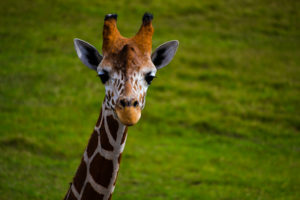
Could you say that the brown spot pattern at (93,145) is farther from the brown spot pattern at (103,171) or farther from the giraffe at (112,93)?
the brown spot pattern at (103,171)

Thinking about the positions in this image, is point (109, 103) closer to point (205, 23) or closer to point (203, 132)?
point (203, 132)

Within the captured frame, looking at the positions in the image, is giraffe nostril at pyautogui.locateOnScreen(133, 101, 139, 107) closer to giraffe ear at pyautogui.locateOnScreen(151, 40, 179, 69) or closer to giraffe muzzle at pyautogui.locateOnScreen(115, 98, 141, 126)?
giraffe muzzle at pyautogui.locateOnScreen(115, 98, 141, 126)

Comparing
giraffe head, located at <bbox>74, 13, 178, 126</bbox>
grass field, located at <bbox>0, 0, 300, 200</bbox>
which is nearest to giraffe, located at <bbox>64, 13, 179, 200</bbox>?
giraffe head, located at <bbox>74, 13, 178, 126</bbox>

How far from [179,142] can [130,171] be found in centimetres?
350

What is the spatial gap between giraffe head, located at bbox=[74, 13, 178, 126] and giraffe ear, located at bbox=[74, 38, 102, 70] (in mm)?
69

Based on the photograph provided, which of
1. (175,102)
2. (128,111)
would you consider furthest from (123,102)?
(175,102)

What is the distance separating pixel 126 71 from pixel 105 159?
52.0 inches

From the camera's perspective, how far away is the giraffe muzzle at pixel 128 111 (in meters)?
5.02

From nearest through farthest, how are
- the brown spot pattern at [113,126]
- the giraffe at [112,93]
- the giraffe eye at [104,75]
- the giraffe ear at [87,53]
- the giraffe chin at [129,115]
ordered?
the giraffe chin at [129,115]
the giraffe at [112,93]
the giraffe eye at [104,75]
the brown spot pattern at [113,126]
the giraffe ear at [87,53]

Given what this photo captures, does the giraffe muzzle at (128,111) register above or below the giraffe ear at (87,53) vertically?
below

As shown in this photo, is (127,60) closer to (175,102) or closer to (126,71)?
(126,71)

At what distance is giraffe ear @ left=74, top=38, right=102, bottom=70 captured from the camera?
619 centimetres

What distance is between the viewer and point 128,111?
503cm

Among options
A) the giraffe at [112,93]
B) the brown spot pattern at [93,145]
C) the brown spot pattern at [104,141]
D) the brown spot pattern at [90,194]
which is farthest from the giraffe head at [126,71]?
the brown spot pattern at [90,194]
